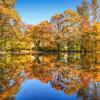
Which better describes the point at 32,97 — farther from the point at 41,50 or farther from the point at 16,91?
the point at 41,50

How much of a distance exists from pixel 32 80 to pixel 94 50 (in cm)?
4637

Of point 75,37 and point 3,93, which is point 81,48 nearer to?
point 75,37

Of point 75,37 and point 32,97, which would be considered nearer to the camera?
point 32,97

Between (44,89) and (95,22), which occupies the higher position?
(95,22)

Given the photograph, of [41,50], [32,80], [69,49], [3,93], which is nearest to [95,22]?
[69,49]

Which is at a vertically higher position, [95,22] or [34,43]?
[95,22]

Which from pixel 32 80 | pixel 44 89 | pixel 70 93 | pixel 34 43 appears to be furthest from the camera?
pixel 34 43

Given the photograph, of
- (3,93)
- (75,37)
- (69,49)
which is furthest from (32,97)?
(69,49)

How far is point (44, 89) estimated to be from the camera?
38.2 feet

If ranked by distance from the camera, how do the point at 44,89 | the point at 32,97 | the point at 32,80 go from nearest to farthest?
the point at 32,97, the point at 44,89, the point at 32,80

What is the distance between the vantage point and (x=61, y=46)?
2387 inches

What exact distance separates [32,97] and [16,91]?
49.2 inches

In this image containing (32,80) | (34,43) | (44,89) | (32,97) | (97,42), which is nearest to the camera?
(32,97)

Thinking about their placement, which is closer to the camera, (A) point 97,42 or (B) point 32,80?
(B) point 32,80
